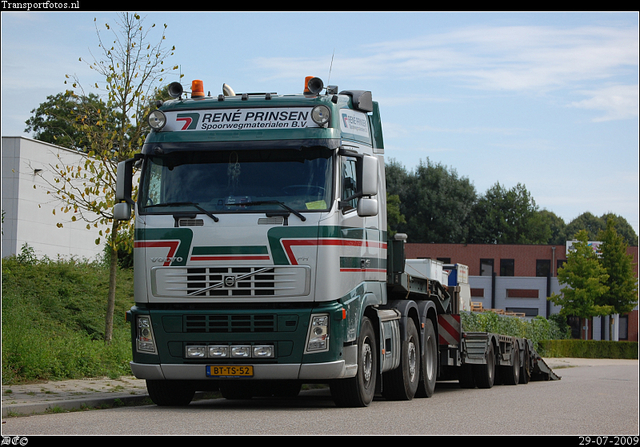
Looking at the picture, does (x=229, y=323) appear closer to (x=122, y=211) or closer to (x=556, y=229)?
(x=122, y=211)

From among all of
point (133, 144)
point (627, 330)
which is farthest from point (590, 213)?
point (133, 144)

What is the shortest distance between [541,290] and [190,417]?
2403 inches

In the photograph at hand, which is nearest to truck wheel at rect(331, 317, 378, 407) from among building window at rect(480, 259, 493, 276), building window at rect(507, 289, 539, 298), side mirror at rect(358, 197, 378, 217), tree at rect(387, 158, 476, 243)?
side mirror at rect(358, 197, 378, 217)

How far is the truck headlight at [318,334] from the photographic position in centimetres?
1029

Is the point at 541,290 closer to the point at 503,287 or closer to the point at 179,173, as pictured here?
the point at 503,287

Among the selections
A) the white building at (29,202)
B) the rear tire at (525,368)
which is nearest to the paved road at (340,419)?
the rear tire at (525,368)

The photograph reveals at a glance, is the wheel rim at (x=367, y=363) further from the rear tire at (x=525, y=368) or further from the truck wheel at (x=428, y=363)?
the rear tire at (x=525, y=368)

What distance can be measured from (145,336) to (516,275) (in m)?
61.5

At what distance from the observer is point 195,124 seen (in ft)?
35.8

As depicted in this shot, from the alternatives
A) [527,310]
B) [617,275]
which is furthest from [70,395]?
[527,310]

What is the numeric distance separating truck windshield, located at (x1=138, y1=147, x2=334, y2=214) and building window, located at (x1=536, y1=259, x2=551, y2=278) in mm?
61017

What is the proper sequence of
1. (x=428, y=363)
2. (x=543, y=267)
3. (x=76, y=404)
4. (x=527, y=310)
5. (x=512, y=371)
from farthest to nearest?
1. (x=543, y=267)
2. (x=527, y=310)
3. (x=512, y=371)
4. (x=428, y=363)
5. (x=76, y=404)

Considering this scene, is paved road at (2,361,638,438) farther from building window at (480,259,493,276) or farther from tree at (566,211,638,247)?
tree at (566,211,638,247)

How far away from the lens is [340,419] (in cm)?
924
